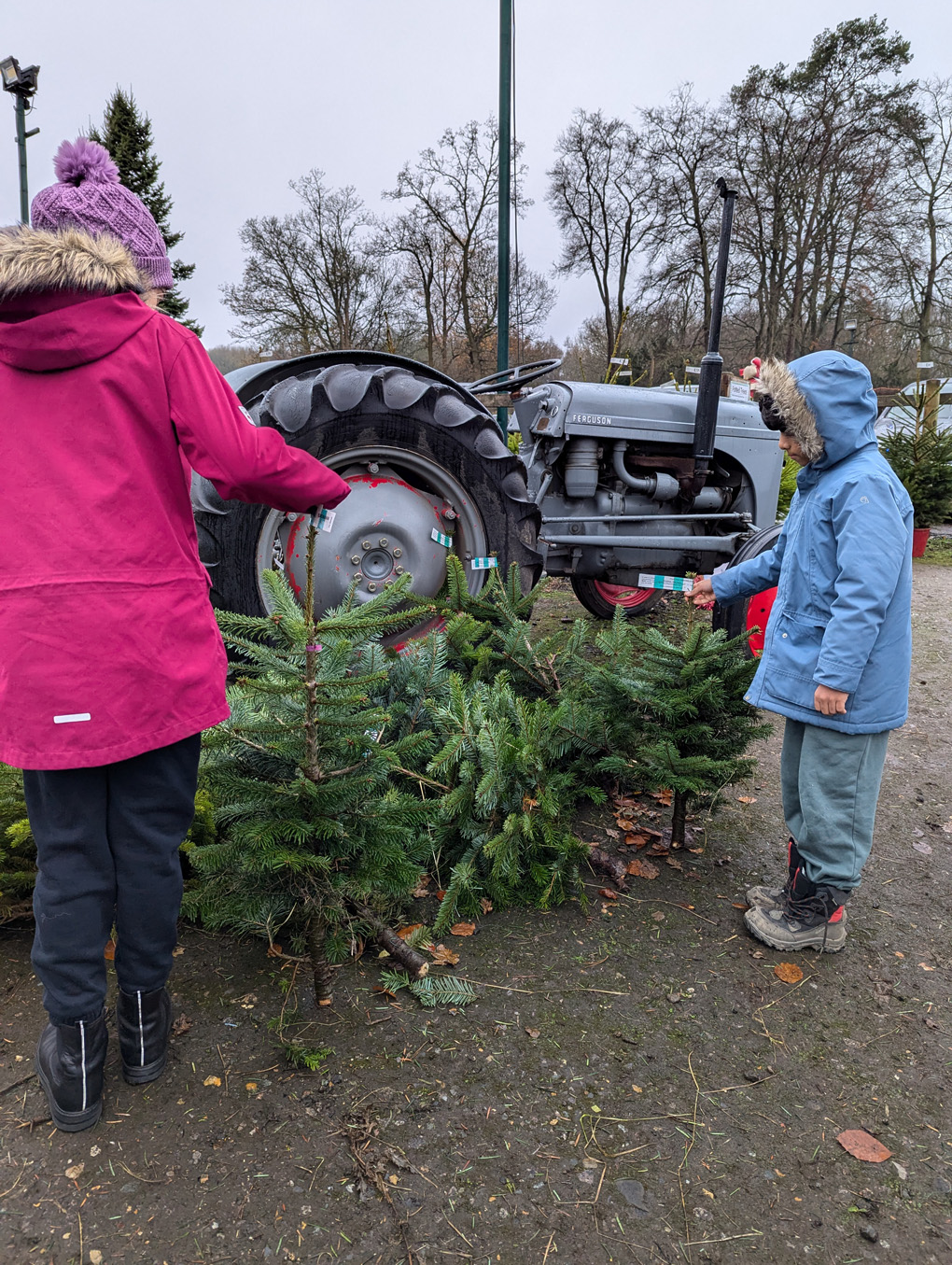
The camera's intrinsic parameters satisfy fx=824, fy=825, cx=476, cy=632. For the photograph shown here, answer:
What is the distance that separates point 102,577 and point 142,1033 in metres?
1.04

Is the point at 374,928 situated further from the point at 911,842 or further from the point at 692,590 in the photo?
the point at 911,842

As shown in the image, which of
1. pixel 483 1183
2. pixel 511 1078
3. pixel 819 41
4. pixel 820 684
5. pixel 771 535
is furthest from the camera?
pixel 819 41

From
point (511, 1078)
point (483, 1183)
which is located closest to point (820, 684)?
point (511, 1078)

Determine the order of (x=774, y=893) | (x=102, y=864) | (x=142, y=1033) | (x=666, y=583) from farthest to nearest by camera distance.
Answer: (x=666, y=583) < (x=774, y=893) < (x=142, y=1033) < (x=102, y=864)

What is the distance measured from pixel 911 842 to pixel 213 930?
8.45 ft

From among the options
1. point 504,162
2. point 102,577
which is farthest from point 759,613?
point 504,162

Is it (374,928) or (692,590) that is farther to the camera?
(692,590)

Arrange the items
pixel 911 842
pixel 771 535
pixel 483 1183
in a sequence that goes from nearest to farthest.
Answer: pixel 483 1183 → pixel 911 842 → pixel 771 535

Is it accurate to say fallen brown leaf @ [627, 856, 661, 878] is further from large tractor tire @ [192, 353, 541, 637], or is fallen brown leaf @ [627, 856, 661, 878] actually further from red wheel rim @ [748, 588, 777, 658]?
large tractor tire @ [192, 353, 541, 637]

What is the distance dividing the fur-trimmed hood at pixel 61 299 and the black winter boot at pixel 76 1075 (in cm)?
137

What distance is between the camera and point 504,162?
7.80 m

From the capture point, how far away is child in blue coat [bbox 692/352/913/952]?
7.13ft

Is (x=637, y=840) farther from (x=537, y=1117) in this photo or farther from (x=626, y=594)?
(x=626, y=594)

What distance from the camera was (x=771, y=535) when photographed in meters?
3.72
